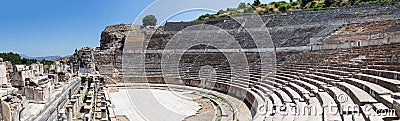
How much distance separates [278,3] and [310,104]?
4184cm

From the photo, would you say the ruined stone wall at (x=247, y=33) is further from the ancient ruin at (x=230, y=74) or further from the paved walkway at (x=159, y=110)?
the paved walkway at (x=159, y=110)

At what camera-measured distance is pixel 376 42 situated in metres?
11.7

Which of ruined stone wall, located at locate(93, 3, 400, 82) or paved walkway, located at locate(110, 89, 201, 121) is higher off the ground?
ruined stone wall, located at locate(93, 3, 400, 82)

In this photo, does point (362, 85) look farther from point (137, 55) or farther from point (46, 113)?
point (137, 55)

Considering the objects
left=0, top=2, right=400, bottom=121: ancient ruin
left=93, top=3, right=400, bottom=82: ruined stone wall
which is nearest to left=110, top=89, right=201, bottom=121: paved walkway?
left=0, top=2, right=400, bottom=121: ancient ruin

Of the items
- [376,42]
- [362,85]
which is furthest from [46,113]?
[376,42]

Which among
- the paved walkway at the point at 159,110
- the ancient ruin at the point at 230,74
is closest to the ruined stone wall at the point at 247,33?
the ancient ruin at the point at 230,74

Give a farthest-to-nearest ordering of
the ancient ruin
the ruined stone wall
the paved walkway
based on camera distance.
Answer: the ruined stone wall < the paved walkway < the ancient ruin

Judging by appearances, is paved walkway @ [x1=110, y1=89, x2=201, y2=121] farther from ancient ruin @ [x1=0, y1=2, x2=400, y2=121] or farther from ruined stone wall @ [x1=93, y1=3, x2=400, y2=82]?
ruined stone wall @ [x1=93, y1=3, x2=400, y2=82]

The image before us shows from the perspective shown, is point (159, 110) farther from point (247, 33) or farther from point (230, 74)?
point (247, 33)

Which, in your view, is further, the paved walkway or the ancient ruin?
the paved walkway

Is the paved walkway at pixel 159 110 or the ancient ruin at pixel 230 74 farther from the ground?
the ancient ruin at pixel 230 74

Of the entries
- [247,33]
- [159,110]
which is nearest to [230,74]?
[159,110]

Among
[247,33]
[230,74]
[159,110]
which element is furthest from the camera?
[247,33]
